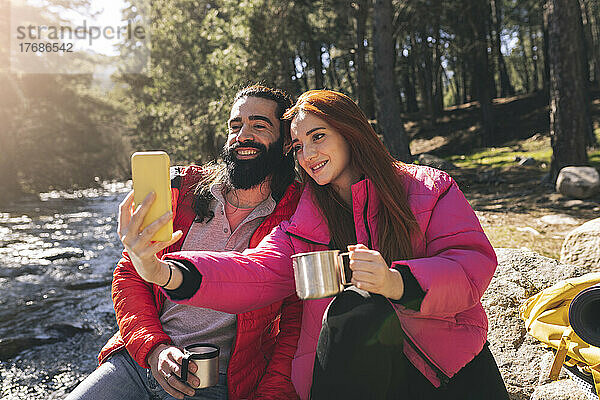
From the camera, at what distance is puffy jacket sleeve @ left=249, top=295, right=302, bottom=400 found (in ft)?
9.48

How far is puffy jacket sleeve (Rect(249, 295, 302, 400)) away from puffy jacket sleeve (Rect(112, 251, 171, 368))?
62 centimetres

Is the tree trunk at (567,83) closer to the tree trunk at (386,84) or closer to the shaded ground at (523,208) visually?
the shaded ground at (523,208)

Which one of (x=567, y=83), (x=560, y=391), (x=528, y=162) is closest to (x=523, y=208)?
(x=567, y=83)

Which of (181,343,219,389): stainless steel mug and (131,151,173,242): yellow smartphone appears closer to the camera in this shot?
(131,151,173,242): yellow smartphone

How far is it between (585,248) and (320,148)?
3486mm

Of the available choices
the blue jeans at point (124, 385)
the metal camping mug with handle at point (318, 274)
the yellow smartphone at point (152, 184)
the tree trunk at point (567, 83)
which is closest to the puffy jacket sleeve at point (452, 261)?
the metal camping mug with handle at point (318, 274)

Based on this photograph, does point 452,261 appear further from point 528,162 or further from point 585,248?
point 528,162

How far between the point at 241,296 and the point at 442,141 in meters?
23.5

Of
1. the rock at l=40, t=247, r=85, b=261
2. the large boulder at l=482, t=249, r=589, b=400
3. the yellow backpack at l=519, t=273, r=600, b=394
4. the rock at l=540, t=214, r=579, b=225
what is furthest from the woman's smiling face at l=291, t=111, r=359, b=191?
the rock at l=40, t=247, r=85, b=261

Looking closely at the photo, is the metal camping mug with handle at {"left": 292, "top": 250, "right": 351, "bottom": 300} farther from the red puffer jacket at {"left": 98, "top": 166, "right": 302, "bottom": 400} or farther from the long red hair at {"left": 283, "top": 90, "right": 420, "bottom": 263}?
the red puffer jacket at {"left": 98, "top": 166, "right": 302, "bottom": 400}

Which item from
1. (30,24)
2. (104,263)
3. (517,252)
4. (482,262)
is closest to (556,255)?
(517,252)

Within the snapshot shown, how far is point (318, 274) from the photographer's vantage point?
2123 millimetres

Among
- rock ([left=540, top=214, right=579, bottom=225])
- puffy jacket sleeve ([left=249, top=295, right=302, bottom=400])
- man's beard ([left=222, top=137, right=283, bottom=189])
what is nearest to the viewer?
puffy jacket sleeve ([left=249, top=295, right=302, bottom=400])

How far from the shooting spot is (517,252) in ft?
14.1
